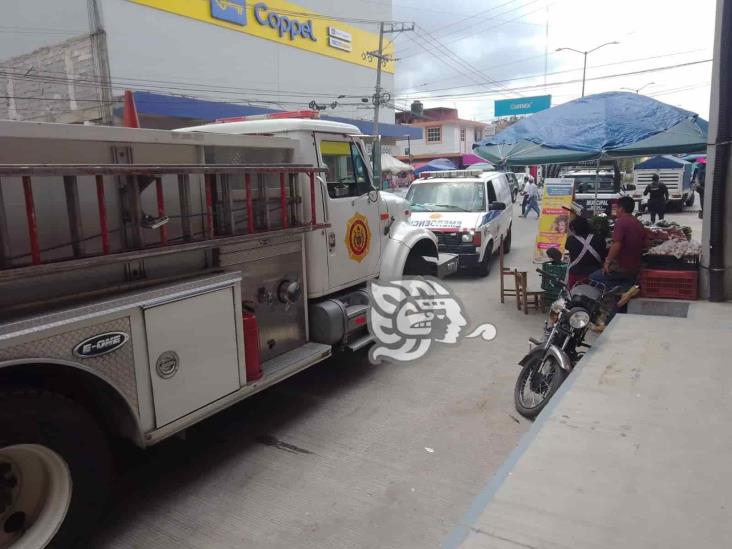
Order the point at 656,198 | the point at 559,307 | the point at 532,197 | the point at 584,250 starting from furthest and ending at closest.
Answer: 1. the point at 532,197
2. the point at 656,198
3. the point at 584,250
4. the point at 559,307

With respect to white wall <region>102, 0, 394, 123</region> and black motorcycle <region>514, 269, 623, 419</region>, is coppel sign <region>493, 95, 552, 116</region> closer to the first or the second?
white wall <region>102, 0, 394, 123</region>

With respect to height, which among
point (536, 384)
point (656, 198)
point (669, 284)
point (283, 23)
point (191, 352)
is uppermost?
point (283, 23)

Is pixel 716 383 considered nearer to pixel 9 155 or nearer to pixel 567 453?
pixel 567 453

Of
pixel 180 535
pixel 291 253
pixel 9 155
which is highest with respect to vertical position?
pixel 9 155

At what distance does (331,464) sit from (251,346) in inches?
42.3

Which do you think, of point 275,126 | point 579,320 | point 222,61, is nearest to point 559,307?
point 579,320

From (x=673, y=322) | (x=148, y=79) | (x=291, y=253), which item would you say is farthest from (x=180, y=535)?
(x=148, y=79)

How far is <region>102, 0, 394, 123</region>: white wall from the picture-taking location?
18455 mm

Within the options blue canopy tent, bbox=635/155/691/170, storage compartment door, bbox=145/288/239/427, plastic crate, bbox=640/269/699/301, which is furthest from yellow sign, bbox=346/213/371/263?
blue canopy tent, bbox=635/155/691/170

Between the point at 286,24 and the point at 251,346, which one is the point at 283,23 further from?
the point at 251,346

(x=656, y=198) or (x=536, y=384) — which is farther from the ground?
(x=656, y=198)

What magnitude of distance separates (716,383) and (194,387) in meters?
3.91

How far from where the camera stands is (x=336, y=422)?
15.8ft

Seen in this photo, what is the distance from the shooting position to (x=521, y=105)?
129 feet
